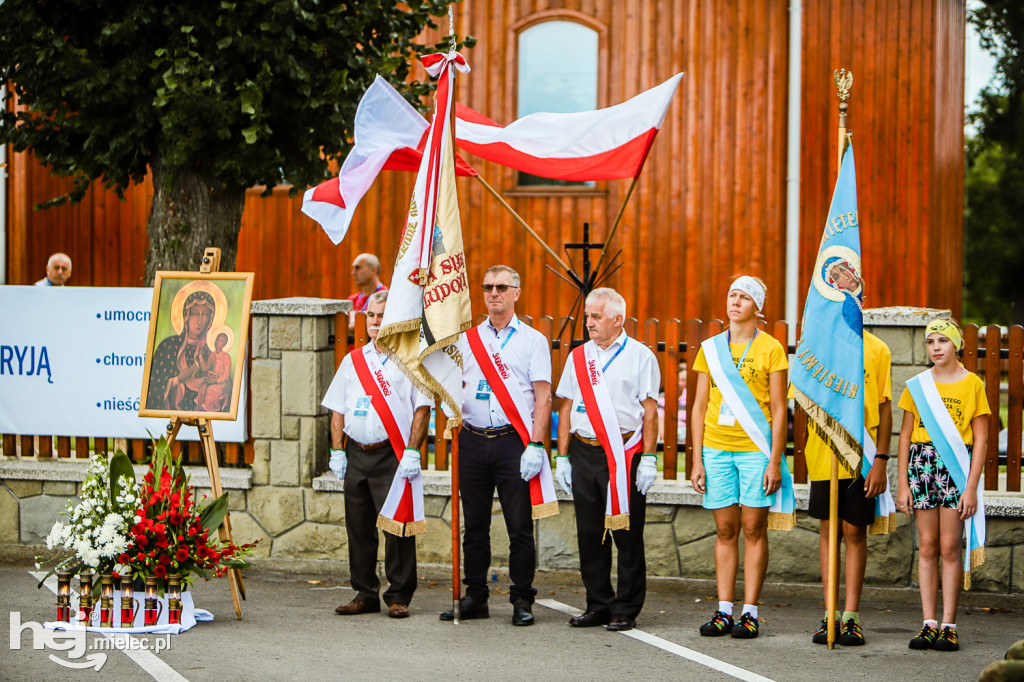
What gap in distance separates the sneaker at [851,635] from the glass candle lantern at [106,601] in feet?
12.9

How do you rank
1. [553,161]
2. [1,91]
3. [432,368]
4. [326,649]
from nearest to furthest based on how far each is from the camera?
[326,649], [432,368], [553,161], [1,91]

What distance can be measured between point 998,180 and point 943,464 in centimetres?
2705

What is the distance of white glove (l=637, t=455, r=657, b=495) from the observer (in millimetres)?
6348

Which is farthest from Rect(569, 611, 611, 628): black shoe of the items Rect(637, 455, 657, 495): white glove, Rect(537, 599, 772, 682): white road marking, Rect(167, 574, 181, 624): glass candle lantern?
Rect(167, 574, 181, 624): glass candle lantern

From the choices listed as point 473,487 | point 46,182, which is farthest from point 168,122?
point 46,182

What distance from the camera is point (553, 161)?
7.57m

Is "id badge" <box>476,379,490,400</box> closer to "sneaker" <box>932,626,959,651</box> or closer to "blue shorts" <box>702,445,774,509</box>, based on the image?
"blue shorts" <box>702,445,774,509</box>

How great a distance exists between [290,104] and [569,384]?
3249 mm

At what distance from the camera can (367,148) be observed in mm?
7070

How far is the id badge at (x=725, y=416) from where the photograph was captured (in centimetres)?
621

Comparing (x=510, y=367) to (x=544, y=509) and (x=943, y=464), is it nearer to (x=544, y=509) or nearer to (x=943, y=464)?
(x=544, y=509)

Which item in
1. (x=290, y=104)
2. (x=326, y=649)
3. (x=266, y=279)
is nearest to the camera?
(x=326, y=649)

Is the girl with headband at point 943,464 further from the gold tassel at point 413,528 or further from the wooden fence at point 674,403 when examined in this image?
the gold tassel at point 413,528

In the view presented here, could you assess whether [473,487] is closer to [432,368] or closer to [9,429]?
A: [432,368]
